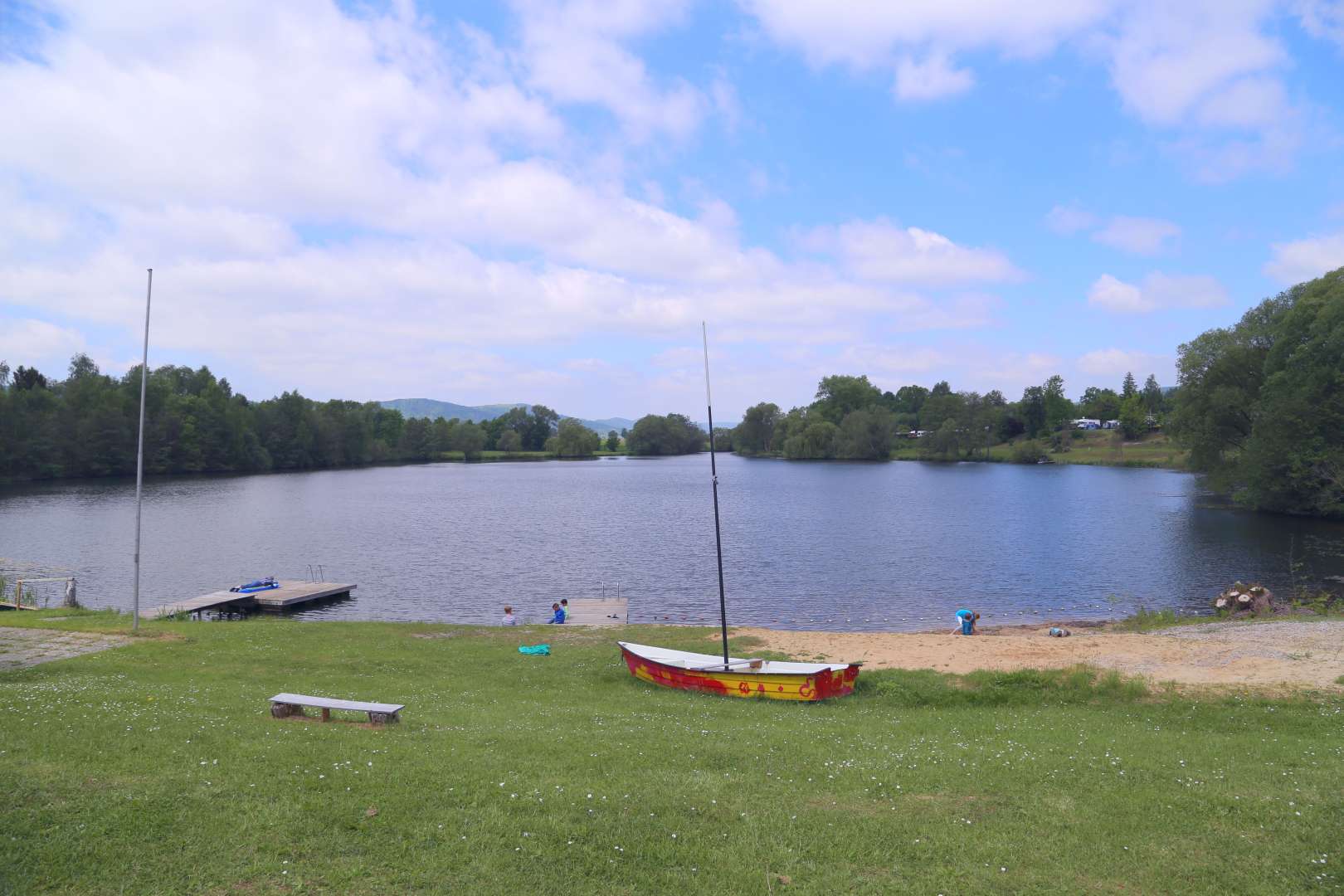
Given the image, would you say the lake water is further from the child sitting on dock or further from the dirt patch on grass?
the dirt patch on grass

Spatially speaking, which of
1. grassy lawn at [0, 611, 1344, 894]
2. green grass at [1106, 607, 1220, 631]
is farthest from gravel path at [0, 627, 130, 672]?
green grass at [1106, 607, 1220, 631]

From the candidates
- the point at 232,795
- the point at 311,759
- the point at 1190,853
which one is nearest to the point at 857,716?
the point at 1190,853

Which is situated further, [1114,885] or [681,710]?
→ [681,710]

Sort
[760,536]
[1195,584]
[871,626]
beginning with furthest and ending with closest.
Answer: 1. [760,536]
2. [1195,584]
3. [871,626]

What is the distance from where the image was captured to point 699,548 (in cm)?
5225

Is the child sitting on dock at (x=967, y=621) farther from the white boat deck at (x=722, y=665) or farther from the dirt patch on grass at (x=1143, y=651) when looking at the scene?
the white boat deck at (x=722, y=665)

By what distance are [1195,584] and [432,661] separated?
37.8 metres

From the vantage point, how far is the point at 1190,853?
7594 millimetres

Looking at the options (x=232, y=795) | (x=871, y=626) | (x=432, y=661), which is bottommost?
(x=871, y=626)

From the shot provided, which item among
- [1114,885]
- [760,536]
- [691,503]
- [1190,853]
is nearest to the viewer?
[1114,885]

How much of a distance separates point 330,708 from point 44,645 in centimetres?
1141

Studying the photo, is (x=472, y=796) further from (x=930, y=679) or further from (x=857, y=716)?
(x=930, y=679)

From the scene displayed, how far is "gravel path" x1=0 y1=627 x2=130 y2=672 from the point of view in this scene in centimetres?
1662

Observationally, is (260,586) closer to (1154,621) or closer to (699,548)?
(699,548)
